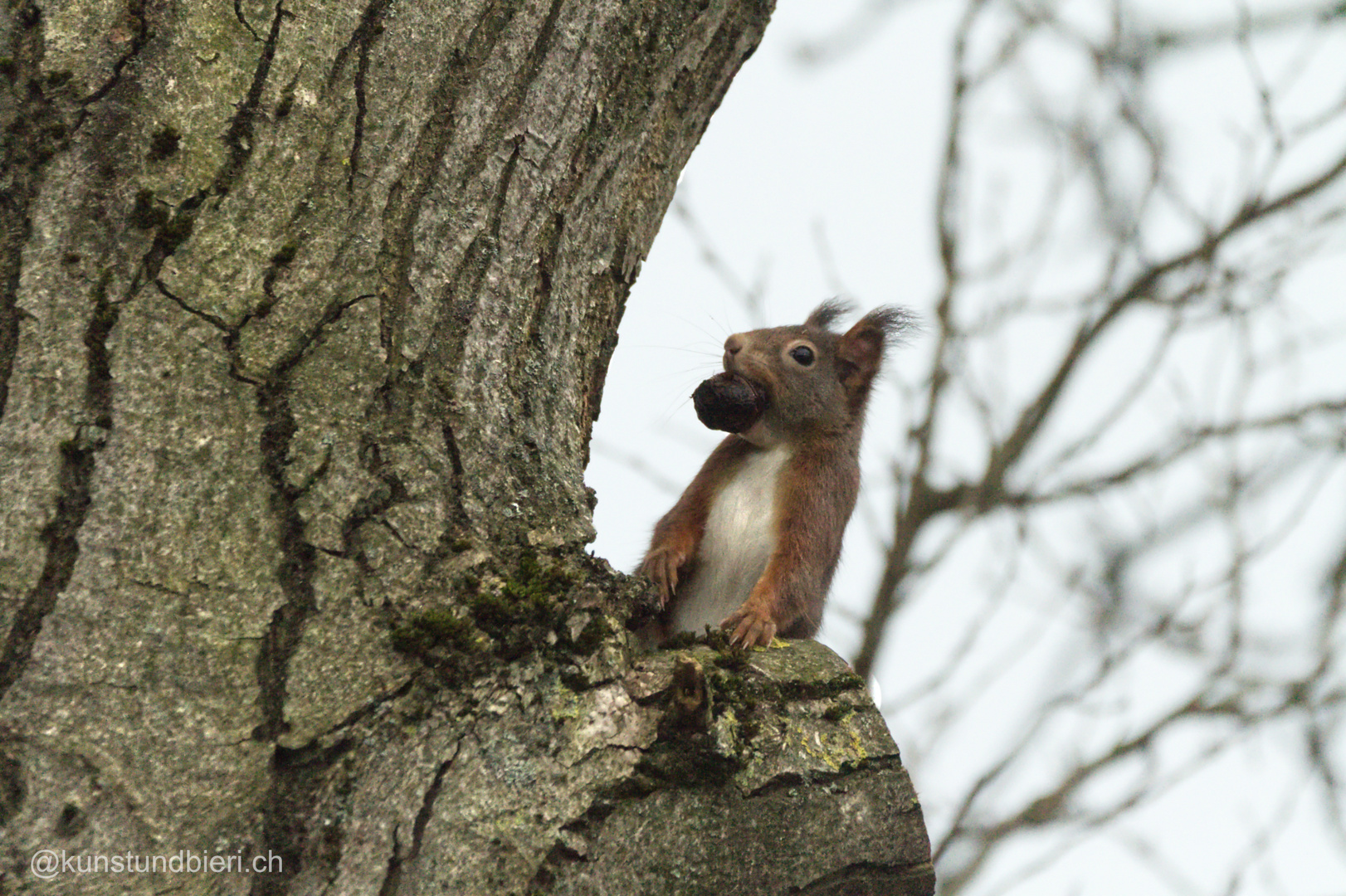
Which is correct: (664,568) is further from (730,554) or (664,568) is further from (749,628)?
(749,628)

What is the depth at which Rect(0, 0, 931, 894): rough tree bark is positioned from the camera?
153 centimetres

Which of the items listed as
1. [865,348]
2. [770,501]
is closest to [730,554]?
[770,501]

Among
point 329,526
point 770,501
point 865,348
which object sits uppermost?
point 865,348

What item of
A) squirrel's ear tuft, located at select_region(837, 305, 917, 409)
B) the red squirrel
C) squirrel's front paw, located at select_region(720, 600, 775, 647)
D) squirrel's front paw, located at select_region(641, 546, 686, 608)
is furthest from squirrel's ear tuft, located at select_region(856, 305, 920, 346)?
squirrel's front paw, located at select_region(720, 600, 775, 647)

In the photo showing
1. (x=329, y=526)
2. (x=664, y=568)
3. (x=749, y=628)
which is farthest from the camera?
(x=664, y=568)

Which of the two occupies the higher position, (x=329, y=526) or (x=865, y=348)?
(x=865, y=348)

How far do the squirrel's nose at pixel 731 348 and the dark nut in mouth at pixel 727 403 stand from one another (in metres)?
0.19

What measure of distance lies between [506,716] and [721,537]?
1738mm

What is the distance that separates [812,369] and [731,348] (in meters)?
0.27

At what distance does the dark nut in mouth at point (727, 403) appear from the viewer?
3.39 meters

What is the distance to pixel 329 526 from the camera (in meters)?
1.72

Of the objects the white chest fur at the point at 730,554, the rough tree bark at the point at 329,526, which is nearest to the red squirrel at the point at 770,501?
the white chest fur at the point at 730,554

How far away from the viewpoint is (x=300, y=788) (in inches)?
61.2

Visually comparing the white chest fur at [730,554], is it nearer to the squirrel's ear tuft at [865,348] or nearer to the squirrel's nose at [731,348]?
the squirrel's nose at [731,348]
